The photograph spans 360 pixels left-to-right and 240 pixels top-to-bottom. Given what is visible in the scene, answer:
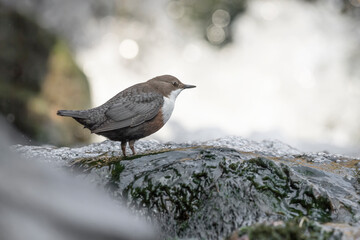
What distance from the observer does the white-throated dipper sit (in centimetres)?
505

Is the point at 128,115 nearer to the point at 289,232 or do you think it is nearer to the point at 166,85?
the point at 166,85

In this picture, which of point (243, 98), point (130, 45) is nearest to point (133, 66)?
point (130, 45)

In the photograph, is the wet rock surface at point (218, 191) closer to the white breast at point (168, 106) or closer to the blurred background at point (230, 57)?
the white breast at point (168, 106)

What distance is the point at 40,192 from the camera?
11.5ft

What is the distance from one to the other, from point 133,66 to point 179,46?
1184 mm

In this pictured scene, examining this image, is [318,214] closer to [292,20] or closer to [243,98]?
[243,98]

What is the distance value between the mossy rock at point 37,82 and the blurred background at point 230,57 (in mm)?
186

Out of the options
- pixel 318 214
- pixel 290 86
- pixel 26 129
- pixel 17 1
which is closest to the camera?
pixel 318 214

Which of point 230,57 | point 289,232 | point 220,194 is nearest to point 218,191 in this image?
point 220,194

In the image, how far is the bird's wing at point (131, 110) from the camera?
16.5 ft

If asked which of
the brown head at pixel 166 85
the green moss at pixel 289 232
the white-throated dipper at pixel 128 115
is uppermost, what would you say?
the brown head at pixel 166 85

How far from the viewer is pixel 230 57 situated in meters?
11.3

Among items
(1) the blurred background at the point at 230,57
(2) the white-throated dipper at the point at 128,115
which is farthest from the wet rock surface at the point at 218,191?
(1) the blurred background at the point at 230,57

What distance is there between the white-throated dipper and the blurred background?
4524 mm
